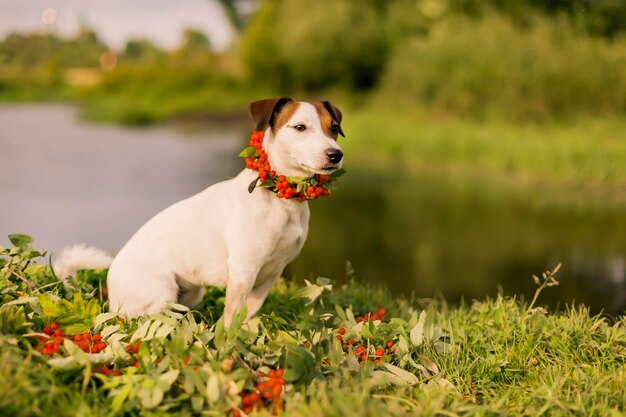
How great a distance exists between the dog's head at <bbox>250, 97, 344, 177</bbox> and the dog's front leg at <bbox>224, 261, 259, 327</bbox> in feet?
1.92

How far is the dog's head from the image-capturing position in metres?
3.61

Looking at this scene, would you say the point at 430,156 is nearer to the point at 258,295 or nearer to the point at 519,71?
the point at 519,71

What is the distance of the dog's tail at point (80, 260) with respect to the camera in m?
4.24

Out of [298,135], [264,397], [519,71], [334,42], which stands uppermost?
[334,42]

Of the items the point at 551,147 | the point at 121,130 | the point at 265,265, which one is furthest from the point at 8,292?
the point at 121,130

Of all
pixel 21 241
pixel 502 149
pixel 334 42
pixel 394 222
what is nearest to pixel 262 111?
pixel 21 241

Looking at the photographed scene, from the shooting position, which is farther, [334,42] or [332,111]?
[334,42]

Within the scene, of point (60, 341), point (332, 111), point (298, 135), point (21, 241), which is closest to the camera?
point (60, 341)

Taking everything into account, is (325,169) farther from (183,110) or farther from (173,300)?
(183,110)

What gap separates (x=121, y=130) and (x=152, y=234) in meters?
20.9

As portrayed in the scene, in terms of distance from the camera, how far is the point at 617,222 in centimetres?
990

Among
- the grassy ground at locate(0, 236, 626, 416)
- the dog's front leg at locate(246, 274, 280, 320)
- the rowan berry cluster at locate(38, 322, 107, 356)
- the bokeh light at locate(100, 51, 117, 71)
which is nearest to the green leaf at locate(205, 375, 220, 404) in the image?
the grassy ground at locate(0, 236, 626, 416)

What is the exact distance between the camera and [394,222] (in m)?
10.4

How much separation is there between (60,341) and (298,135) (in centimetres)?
161
